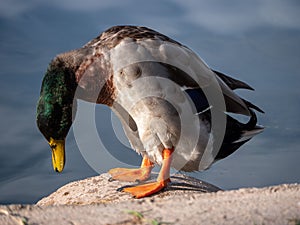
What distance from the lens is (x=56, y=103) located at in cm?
633

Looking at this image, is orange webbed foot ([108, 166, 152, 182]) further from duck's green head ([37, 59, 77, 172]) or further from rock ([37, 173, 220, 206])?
duck's green head ([37, 59, 77, 172])

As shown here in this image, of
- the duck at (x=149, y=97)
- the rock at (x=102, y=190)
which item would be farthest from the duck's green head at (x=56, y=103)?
the rock at (x=102, y=190)

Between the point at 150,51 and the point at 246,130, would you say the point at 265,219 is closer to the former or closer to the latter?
the point at 150,51

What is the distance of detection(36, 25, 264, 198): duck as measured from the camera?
18.9 feet

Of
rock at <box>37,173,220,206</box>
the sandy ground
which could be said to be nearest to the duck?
rock at <box>37,173,220,206</box>

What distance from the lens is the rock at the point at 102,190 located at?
19.8 feet

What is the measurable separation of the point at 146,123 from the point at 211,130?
1.09m

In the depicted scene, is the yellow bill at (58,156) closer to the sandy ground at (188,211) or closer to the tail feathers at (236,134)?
the tail feathers at (236,134)

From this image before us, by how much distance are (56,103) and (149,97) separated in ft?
4.00

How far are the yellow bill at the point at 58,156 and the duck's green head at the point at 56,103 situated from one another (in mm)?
48

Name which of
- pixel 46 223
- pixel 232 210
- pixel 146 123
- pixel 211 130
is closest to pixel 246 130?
pixel 211 130

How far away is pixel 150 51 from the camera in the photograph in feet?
19.2

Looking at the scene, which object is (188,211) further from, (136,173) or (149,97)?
(136,173)

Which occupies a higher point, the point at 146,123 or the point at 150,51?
the point at 150,51
